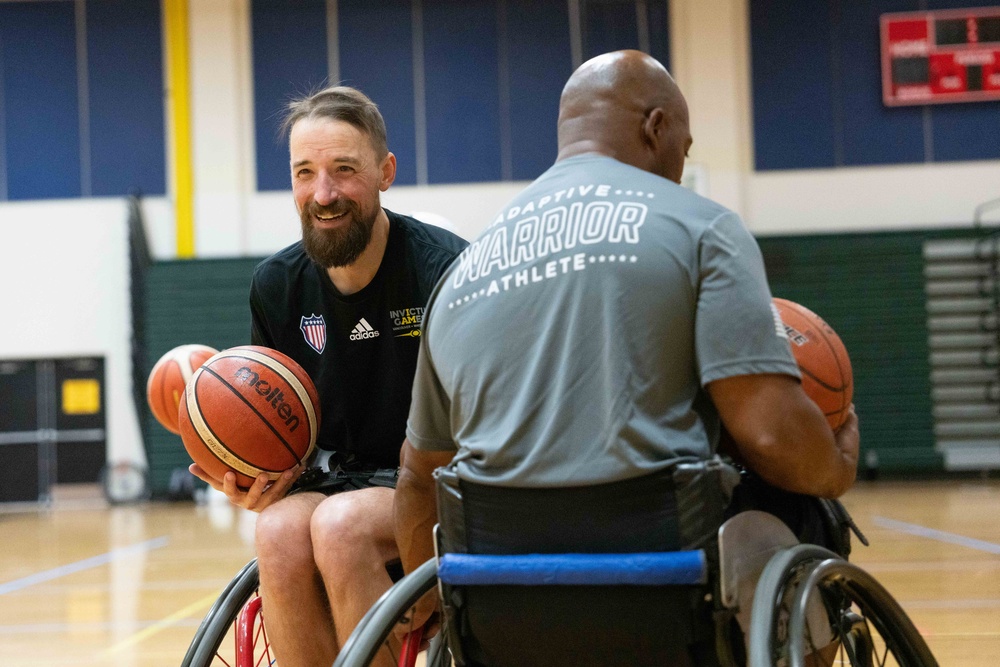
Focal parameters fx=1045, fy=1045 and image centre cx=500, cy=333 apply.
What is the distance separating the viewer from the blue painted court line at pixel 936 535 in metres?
5.73

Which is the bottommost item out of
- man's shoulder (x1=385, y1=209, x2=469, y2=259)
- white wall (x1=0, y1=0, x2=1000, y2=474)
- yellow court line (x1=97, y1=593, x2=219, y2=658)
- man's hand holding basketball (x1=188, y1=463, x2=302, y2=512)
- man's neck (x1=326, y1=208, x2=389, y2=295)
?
yellow court line (x1=97, y1=593, x2=219, y2=658)

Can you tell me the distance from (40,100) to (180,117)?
1.57 m

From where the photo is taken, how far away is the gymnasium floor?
3.78 meters

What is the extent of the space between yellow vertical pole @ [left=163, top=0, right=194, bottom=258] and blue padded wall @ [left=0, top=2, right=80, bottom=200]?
3.47 feet

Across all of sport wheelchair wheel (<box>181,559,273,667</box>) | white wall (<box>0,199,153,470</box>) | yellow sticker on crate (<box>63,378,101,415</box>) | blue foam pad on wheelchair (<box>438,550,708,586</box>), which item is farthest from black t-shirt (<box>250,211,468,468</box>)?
yellow sticker on crate (<box>63,378,101,415</box>)

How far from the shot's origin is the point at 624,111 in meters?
1.56

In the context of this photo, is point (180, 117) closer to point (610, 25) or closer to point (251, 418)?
point (610, 25)

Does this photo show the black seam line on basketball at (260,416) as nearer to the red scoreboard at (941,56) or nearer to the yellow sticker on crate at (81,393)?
the yellow sticker on crate at (81,393)

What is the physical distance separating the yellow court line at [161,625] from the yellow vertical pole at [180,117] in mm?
6999

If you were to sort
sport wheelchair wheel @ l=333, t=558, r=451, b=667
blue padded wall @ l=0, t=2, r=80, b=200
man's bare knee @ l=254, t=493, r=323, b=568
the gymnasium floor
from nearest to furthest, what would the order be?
sport wheelchair wheel @ l=333, t=558, r=451, b=667, man's bare knee @ l=254, t=493, r=323, b=568, the gymnasium floor, blue padded wall @ l=0, t=2, r=80, b=200

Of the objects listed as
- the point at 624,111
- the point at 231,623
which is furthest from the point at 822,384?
the point at 231,623

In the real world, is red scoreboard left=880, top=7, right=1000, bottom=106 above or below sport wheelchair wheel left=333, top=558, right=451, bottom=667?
above

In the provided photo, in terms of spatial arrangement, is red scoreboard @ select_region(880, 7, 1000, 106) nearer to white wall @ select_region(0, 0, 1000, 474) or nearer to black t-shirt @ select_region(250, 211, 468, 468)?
white wall @ select_region(0, 0, 1000, 474)

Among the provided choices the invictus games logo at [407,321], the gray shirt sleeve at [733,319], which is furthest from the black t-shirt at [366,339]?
the gray shirt sleeve at [733,319]
